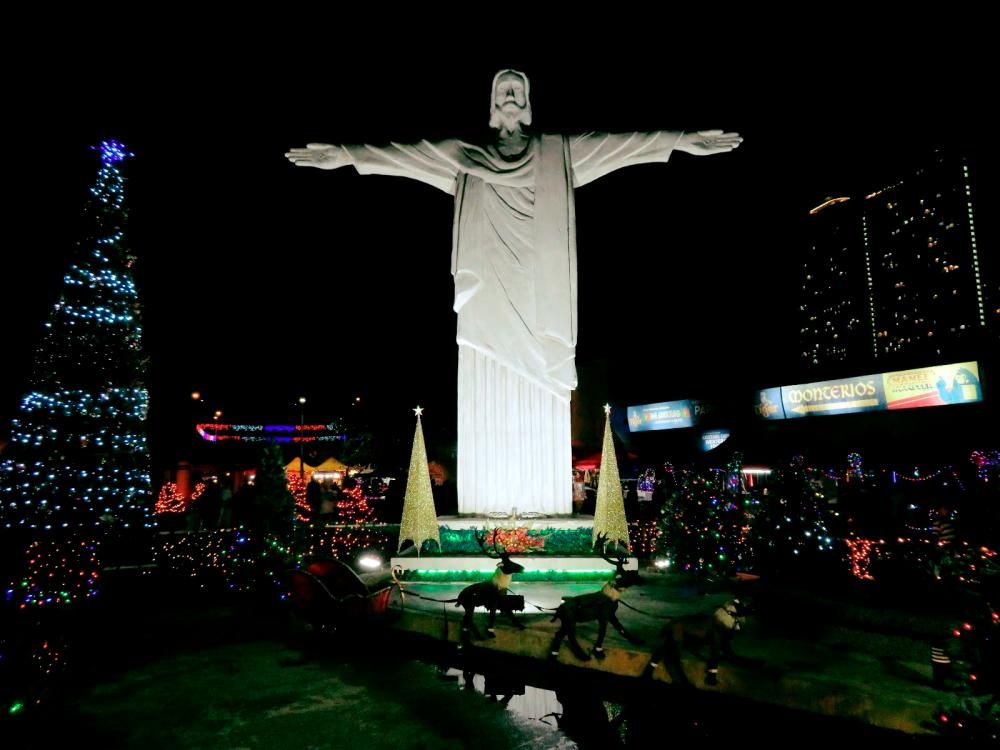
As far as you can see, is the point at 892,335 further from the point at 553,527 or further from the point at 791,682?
the point at 791,682

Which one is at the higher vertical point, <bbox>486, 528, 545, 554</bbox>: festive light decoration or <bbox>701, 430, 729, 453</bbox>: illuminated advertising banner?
<bbox>701, 430, 729, 453</bbox>: illuminated advertising banner

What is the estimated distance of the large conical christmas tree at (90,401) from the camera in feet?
27.5

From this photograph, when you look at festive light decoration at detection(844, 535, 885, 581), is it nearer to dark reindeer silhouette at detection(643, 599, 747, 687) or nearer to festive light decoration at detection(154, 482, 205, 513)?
dark reindeer silhouette at detection(643, 599, 747, 687)

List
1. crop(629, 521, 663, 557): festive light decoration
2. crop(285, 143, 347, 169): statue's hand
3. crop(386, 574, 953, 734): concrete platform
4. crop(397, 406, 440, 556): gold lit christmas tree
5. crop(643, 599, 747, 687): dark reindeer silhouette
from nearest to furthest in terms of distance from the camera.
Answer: crop(386, 574, 953, 734): concrete platform < crop(643, 599, 747, 687): dark reindeer silhouette < crop(397, 406, 440, 556): gold lit christmas tree < crop(285, 143, 347, 169): statue's hand < crop(629, 521, 663, 557): festive light decoration

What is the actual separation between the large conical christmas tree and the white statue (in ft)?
11.1

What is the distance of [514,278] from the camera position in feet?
32.0

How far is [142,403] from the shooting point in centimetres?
984

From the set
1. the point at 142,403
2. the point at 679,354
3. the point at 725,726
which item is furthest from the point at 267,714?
the point at 679,354

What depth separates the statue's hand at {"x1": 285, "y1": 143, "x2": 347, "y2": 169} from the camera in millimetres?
9492

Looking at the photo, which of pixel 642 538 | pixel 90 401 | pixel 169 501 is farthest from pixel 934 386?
pixel 169 501

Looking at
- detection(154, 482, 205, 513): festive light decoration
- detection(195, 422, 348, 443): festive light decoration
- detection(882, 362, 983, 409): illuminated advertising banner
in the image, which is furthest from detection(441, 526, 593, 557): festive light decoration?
detection(195, 422, 348, 443): festive light decoration

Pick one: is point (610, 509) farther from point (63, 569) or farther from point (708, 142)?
point (63, 569)

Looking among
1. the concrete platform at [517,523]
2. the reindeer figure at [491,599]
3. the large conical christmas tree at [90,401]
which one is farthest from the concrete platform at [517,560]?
the large conical christmas tree at [90,401]

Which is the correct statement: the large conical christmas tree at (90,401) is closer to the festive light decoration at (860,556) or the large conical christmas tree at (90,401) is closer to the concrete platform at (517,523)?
the concrete platform at (517,523)
